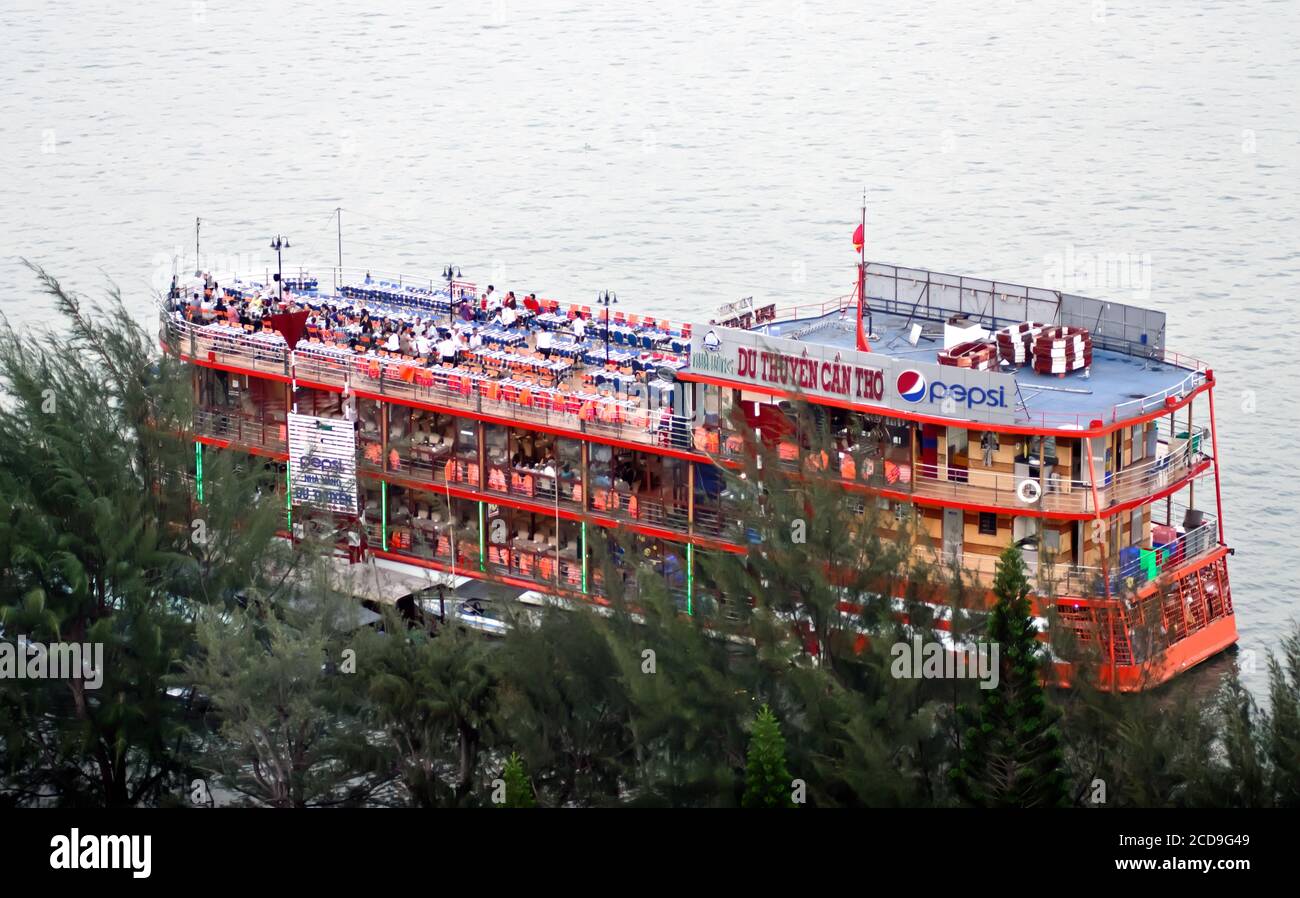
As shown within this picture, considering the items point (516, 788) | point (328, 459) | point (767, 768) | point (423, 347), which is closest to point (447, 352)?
point (423, 347)

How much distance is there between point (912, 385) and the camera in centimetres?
5894

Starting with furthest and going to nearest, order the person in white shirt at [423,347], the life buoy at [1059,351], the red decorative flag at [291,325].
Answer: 1. the red decorative flag at [291,325]
2. the person in white shirt at [423,347]
3. the life buoy at [1059,351]

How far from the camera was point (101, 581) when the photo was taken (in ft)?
178

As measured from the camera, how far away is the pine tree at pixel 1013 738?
4575 cm

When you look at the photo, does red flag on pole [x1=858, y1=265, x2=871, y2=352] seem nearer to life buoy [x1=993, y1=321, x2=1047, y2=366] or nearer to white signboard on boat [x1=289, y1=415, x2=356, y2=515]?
life buoy [x1=993, y1=321, x2=1047, y2=366]

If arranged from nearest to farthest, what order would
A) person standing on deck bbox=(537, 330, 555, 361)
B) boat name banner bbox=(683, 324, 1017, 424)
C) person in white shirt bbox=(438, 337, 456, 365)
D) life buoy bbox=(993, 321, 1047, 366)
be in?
boat name banner bbox=(683, 324, 1017, 424), life buoy bbox=(993, 321, 1047, 366), person standing on deck bbox=(537, 330, 555, 361), person in white shirt bbox=(438, 337, 456, 365)

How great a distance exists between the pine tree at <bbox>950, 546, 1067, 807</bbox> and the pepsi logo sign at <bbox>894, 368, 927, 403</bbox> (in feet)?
41.7

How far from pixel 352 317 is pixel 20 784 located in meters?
21.3

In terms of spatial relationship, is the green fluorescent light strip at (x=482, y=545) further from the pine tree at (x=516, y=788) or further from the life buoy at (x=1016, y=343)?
the pine tree at (x=516, y=788)

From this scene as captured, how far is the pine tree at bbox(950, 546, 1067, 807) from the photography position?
1801 inches

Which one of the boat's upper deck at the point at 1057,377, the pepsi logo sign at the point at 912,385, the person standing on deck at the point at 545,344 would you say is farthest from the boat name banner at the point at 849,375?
the person standing on deck at the point at 545,344

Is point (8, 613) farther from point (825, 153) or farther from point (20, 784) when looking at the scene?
point (825, 153)

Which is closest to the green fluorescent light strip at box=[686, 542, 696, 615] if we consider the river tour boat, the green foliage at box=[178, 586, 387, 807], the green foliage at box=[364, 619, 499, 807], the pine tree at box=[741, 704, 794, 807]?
the river tour boat
